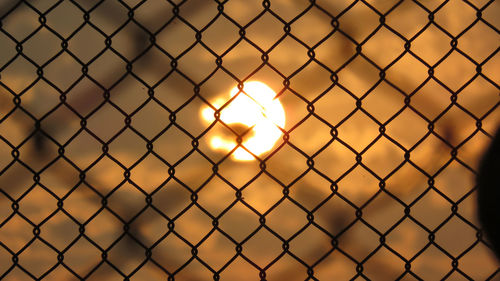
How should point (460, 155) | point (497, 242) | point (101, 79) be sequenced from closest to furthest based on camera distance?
point (497, 242) < point (460, 155) < point (101, 79)

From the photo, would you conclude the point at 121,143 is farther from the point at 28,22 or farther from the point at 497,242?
the point at 497,242

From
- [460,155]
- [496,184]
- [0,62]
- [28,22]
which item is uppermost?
[460,155]

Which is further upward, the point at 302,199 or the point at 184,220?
the point at 302,199

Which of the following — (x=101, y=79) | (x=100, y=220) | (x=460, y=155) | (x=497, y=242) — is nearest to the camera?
(x=497, y=242)

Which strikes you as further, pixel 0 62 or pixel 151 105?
pixel 151 105

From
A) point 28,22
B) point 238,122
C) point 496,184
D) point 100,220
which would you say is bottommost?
point 100,220

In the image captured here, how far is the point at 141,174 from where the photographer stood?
118 inches

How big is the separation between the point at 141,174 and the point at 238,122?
612 mm

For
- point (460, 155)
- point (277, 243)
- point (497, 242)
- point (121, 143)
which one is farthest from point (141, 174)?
point (497, 242)

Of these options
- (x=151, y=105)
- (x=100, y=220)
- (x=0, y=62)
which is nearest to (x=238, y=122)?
(x=151, y=105)

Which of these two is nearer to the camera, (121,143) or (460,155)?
(460,155)

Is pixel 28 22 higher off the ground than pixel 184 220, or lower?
higher

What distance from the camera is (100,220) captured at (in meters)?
3.04

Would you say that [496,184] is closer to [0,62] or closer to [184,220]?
[184,220]
